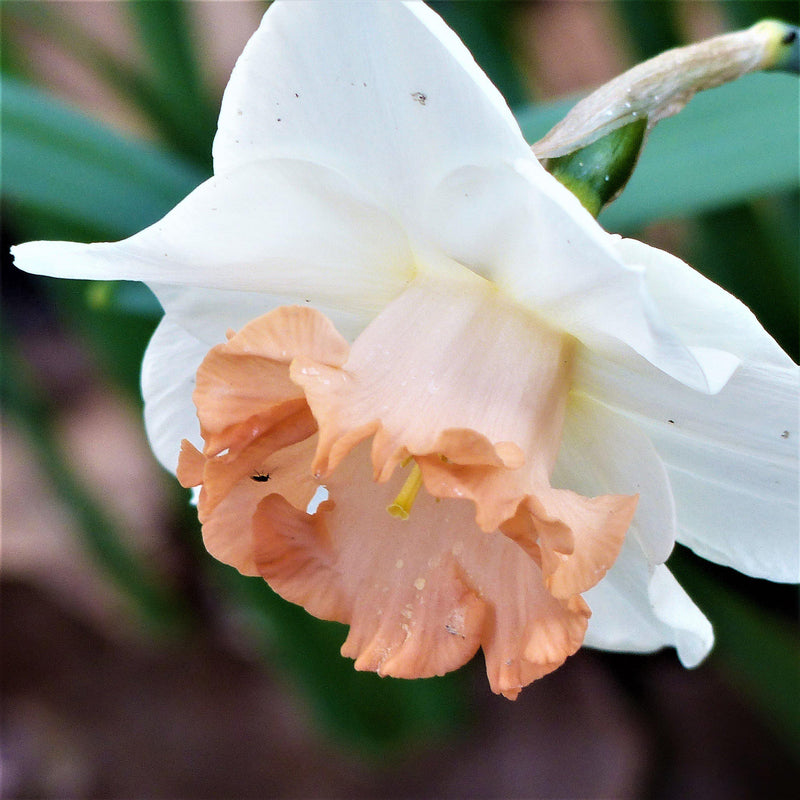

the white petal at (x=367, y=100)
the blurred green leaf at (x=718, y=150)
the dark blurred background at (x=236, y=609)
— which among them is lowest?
the dark blurred background at (x=236, y=609)

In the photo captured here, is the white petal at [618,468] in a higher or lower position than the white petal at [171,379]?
lower

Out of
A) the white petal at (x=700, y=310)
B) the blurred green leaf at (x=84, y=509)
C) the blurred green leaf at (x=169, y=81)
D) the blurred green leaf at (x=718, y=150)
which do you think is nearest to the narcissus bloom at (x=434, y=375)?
the white petal at (x=700, y=310)

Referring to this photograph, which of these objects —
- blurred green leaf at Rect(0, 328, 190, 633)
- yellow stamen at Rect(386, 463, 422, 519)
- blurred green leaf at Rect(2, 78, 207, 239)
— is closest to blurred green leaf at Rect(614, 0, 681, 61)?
blurred green leaf at Rect(2, 78, 207, 239)

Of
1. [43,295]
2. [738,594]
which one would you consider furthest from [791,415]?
[43,295]

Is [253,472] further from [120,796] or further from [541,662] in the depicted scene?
[120,796]

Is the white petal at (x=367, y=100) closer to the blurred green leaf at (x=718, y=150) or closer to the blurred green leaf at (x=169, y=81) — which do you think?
the blurred green leaf at (x=718, y=150)

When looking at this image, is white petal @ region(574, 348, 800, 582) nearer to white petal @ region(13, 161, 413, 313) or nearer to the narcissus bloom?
the narcissus bloom

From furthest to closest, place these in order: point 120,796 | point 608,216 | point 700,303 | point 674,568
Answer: point 120,796, point 674,568, point 608,216, point 700,303
